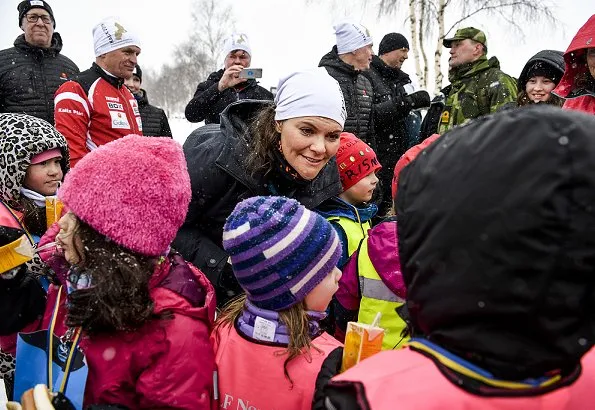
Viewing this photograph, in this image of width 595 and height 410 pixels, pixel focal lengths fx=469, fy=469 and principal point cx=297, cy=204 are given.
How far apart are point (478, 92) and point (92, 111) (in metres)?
3.52

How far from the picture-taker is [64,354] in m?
1.49

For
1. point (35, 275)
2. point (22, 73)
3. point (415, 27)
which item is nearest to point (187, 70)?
point (415, 27)

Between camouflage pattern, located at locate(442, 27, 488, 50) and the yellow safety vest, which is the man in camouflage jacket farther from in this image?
the yellow safety vest

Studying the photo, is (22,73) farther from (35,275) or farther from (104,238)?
(104,238)

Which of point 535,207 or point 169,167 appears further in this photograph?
point 169,167

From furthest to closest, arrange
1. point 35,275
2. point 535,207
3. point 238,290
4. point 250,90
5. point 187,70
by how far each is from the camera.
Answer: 1. point 187,70
2. point 250,90
3. point 238,290
4. point 35,275
5. point 535,207

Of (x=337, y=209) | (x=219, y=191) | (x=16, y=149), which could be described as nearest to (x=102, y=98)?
(x=16, y=149)

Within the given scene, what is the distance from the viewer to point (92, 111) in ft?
12.7

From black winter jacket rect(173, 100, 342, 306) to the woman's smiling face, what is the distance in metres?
0.11

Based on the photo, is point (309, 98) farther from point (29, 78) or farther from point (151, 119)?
point (151, 119)

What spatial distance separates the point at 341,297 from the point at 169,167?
993 mm

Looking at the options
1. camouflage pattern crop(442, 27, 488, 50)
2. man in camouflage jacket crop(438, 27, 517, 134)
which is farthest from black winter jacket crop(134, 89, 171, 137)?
camouflage pattern crop(442, 27, 488, 50)

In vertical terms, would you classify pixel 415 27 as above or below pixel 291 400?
above

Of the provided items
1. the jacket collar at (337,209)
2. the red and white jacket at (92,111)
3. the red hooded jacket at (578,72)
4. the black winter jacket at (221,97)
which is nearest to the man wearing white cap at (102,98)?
the red and white jacket at (92,111)
